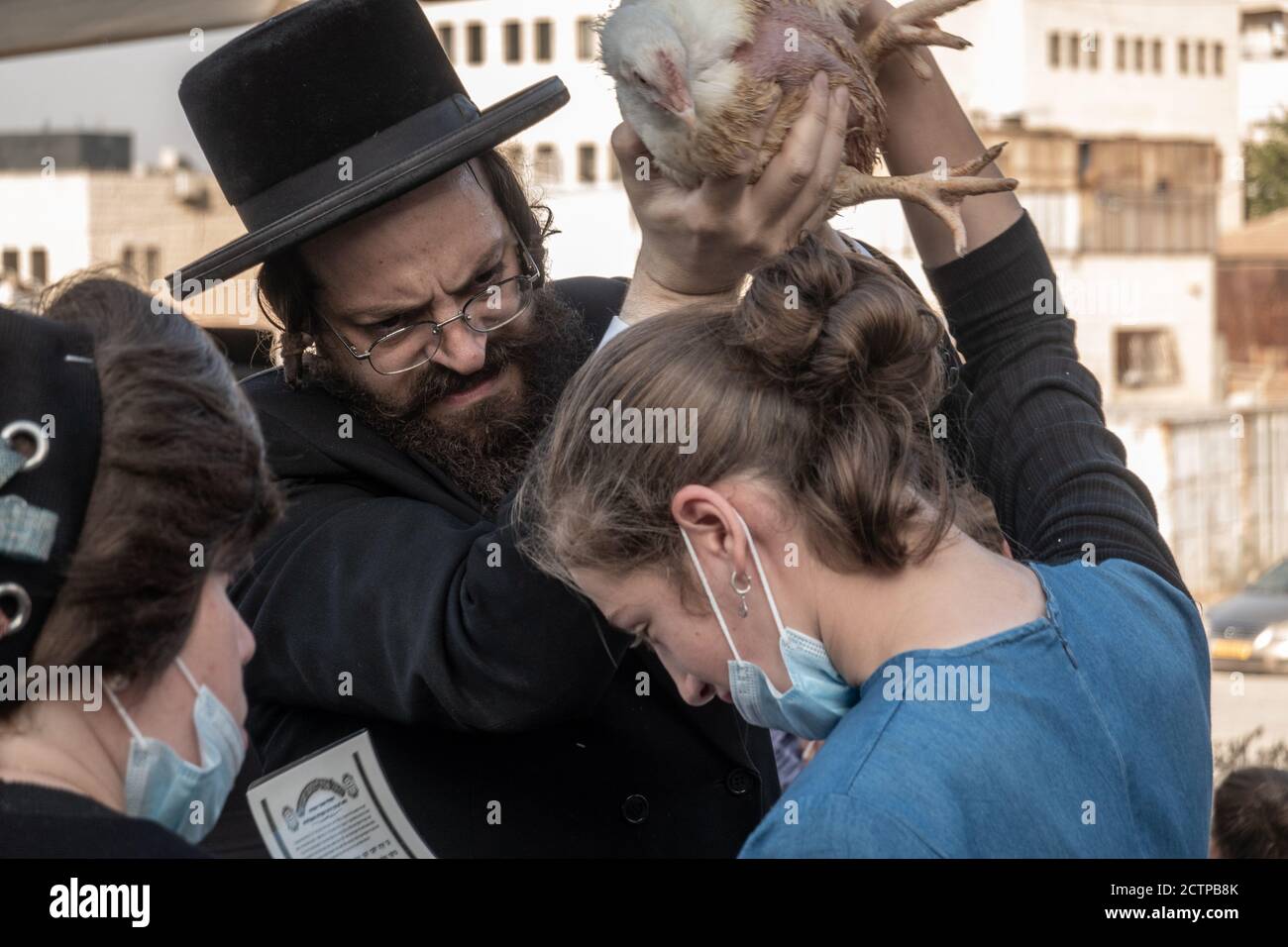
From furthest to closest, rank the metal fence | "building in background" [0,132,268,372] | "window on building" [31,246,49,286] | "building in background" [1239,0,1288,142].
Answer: "building in background" [1239,0,1288,142], "building in background" [0,132,268,372], "window on building" [31,246,49,286], the metal fence

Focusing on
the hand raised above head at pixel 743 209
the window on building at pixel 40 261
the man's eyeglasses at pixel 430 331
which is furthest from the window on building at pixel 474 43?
the hand raised above head at pixel 743 209

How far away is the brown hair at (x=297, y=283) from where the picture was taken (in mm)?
2674

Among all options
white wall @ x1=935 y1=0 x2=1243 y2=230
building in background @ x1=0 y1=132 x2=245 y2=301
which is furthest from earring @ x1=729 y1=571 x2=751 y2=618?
white wall @ x1=935 y1=0 x2=1243 y2=230

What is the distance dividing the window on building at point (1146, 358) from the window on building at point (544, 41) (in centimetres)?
1560

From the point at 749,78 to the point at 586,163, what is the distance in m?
34.4

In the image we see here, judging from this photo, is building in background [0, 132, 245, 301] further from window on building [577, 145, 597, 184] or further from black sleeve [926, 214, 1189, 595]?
black sleeve [926, 214, 1189, 595]

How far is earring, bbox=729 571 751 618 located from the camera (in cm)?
182

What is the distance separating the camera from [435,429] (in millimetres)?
2555

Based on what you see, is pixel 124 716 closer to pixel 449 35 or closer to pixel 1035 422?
pixel 1035 422

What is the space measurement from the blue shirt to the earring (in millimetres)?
176

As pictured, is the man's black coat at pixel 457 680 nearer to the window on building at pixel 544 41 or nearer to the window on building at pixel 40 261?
the window on building at pixel 40 261

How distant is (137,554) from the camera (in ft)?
4.97

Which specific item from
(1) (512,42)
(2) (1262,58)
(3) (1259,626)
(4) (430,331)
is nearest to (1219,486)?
(3) (1259,626)

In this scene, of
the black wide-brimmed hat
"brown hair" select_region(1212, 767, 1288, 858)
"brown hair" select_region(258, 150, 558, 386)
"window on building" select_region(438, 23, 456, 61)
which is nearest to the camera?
the black wide-brimmed hat
